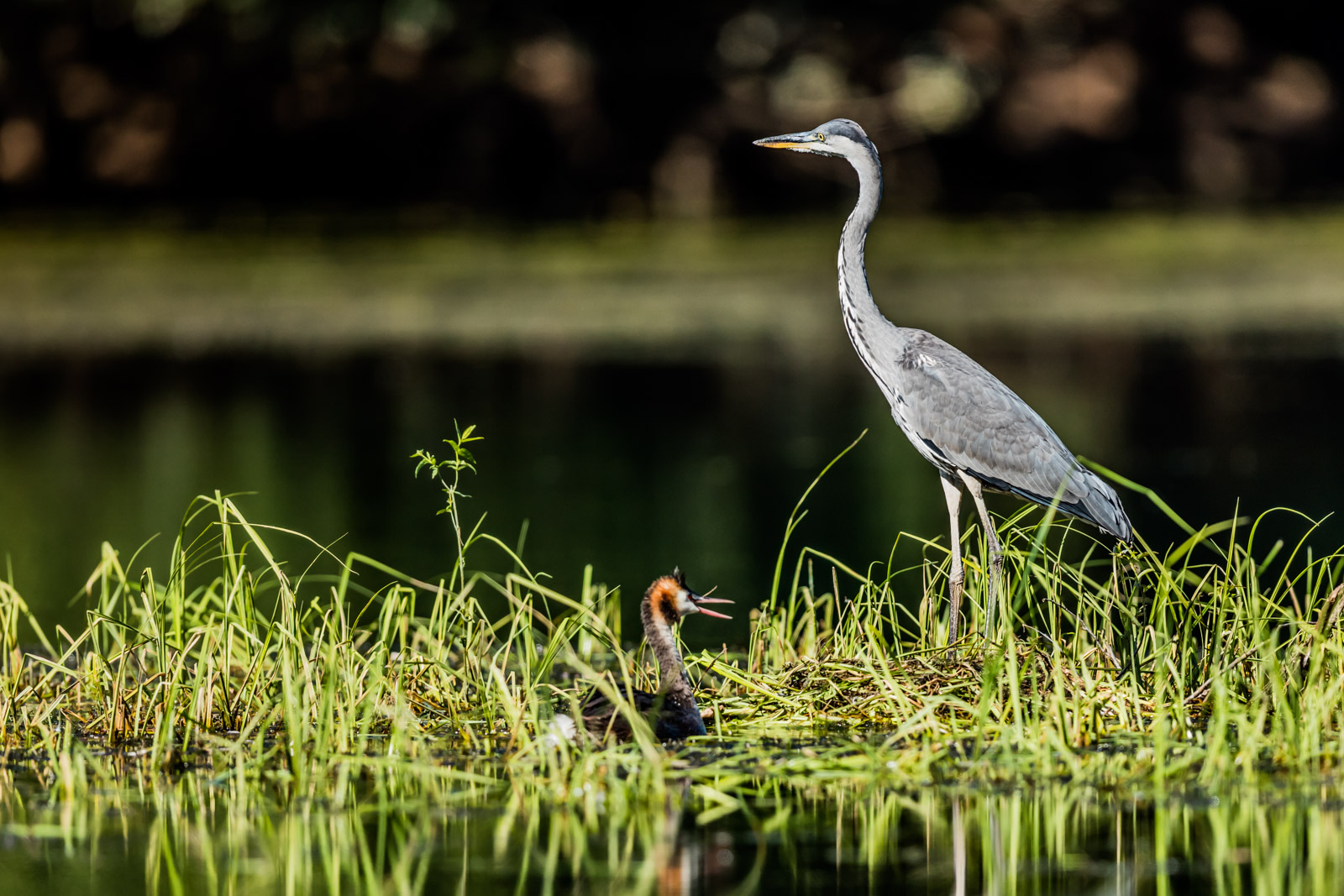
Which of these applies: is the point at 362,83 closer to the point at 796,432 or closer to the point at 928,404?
the point at 796,432

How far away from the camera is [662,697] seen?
207 inches

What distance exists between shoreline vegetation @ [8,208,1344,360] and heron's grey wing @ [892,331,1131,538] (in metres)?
13.3

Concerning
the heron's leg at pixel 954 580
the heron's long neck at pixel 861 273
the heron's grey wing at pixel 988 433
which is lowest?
the heron's leg at pixel 954 580

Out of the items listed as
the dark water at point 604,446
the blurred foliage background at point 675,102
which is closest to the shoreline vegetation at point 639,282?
the dark water at point 604,446

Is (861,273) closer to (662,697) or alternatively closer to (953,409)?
(953,409)

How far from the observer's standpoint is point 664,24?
30547mm

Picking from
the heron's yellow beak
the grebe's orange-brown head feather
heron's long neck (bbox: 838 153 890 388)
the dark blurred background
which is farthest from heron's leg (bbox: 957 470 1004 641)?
the dark blurred background

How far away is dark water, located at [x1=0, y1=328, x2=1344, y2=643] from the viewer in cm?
1025

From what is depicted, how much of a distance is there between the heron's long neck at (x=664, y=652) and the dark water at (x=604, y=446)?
82.5 inches

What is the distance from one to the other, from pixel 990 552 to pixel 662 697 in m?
1.40

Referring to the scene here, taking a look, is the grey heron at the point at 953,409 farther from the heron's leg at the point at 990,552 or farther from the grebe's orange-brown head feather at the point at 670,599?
the grebe's orange-brown head feather at the point at 670,599

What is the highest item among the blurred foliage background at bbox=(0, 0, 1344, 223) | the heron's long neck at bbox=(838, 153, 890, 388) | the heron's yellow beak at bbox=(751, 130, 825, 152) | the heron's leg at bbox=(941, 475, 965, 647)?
the blurred foliage background at bbox=(0, 0, 1344, 223)

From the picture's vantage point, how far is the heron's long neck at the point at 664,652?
5523 mm

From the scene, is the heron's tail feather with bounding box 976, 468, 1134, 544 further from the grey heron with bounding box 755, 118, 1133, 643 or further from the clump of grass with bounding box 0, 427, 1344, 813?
the clump of grass with bounding box 0, 427, 1344, 813
